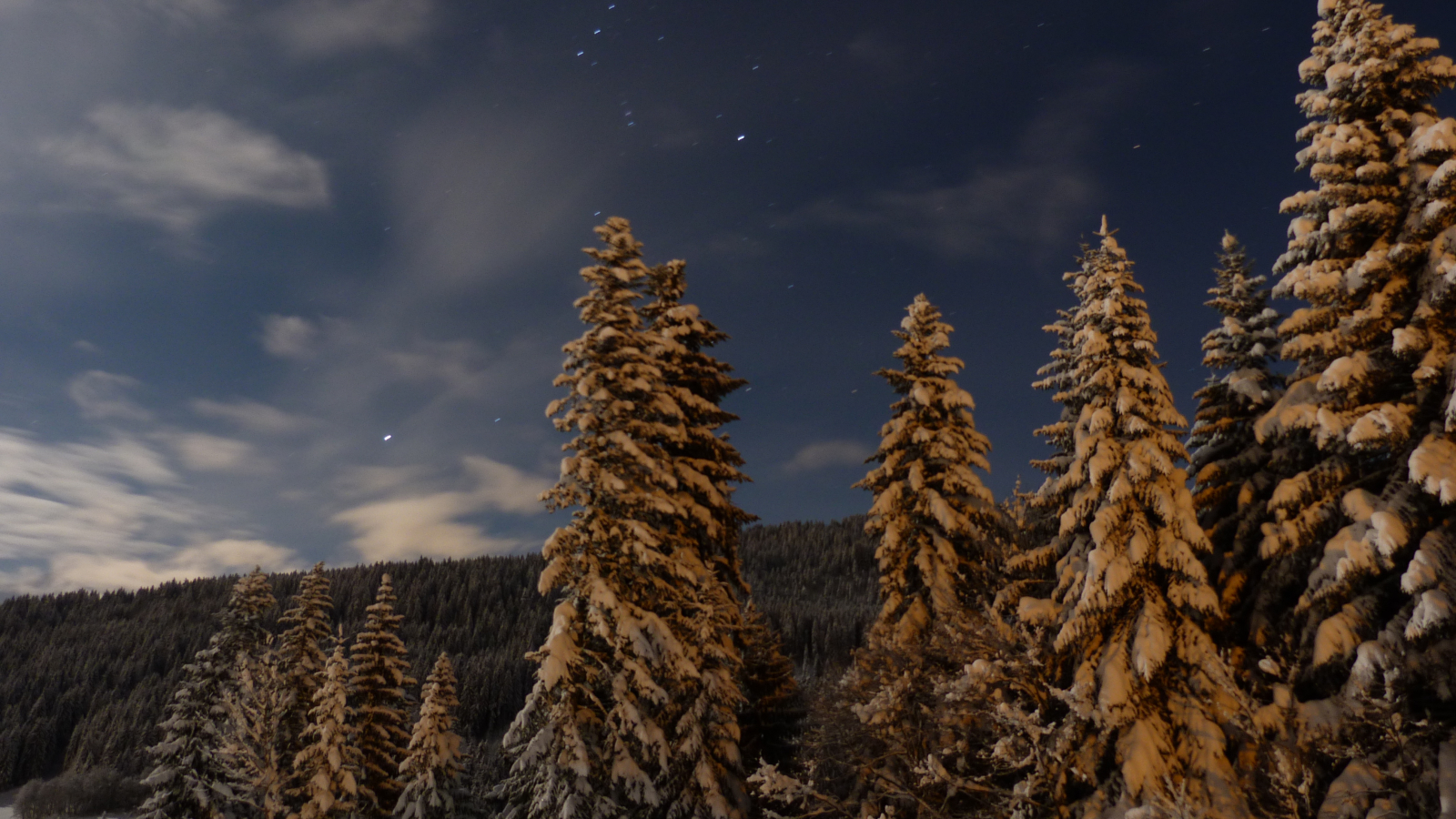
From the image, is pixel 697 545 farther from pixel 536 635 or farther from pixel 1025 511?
pixel 536 635

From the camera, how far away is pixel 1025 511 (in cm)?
2573

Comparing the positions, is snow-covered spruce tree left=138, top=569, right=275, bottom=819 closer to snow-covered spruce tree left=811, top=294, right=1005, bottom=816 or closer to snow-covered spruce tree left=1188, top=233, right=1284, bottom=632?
snow-covered spruce tree left=811, top=294, right=1005, bottom=816

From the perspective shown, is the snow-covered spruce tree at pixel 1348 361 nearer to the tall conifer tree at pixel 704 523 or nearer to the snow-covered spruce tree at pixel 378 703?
the tall conifer tree at pixel 704 523

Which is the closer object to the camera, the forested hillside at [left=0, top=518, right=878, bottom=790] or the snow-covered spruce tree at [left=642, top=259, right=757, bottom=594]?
the snow-covered spruce tree at [left=642, top=259, right=757, bottom=594]

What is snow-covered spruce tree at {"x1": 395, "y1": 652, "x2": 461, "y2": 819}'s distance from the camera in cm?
3022

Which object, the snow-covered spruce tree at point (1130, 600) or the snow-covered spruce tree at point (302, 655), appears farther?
the snow-covered spruce tree at point (302, 655)

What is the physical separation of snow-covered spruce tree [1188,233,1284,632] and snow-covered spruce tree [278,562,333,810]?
3392 centimetres

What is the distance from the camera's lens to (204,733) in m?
34.2

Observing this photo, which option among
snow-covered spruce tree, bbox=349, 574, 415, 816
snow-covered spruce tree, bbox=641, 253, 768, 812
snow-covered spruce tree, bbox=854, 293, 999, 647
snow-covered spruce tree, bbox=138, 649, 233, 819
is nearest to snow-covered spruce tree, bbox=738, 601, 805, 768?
snow-covered spruce tree, bbox=641, 253, 768, 812

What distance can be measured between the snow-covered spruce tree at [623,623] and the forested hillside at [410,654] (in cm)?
9474

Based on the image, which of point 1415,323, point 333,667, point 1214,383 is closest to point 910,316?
point 1214,383

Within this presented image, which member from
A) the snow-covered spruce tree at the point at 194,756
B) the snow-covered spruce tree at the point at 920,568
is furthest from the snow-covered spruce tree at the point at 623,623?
the snow-covered spruce tree at the point at 194,756

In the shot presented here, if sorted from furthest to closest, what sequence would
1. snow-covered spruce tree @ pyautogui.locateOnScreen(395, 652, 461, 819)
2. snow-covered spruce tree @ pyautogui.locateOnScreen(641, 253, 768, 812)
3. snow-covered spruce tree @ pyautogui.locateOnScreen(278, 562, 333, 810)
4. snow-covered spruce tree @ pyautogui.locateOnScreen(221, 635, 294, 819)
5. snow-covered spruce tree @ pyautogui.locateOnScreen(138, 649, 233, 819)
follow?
snow-covered spruce tree @ pyautogui.locateOnScreen(278, 562, 333, 810) < snow-covered spruce tree @ pyautogui.locateOnScreen(138, 649, 233, 819) < snow-covered spruce tree @ pyautogui.locateOnScreen(395, 652, 461, 819) < snow-covered spruce tree @ pyautogui.locateOnScreen(221, 635, 294, 819) < snow-covered spruce tree @ pyautogui.locateOnScreen(641, 253, 768, 812)

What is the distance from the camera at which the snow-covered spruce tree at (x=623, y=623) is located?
17.2 m
